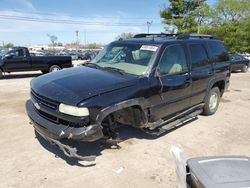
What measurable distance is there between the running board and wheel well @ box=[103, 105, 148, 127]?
227mm

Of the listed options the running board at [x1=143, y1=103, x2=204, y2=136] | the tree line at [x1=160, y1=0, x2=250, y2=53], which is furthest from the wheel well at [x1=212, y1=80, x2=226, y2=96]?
the tree line at [x1=160, y1=0, x2=250, y2=53]

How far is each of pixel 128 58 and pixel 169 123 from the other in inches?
59.0

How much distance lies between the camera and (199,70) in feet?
19.0

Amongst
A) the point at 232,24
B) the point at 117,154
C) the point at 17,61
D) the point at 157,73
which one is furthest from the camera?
the point at 232,24

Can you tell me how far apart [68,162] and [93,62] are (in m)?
2.17

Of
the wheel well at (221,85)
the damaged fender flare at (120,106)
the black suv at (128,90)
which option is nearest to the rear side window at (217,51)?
the black suv at (128,90)

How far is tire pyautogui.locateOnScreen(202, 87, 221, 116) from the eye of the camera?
6547mm

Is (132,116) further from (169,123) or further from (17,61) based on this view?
(17,61)

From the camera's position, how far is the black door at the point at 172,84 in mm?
4752

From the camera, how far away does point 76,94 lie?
3.71m

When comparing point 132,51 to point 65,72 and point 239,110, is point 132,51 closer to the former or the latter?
point 65,72

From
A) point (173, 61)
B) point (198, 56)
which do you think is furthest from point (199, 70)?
point (173, 61)

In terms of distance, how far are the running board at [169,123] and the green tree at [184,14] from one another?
90.8 ft

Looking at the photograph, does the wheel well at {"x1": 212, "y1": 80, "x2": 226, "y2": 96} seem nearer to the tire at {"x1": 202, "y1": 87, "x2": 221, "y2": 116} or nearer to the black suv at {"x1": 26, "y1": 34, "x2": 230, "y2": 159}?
the tire at {"x1": 202, "y1": 87, "x2": 221, "y2": 116}
